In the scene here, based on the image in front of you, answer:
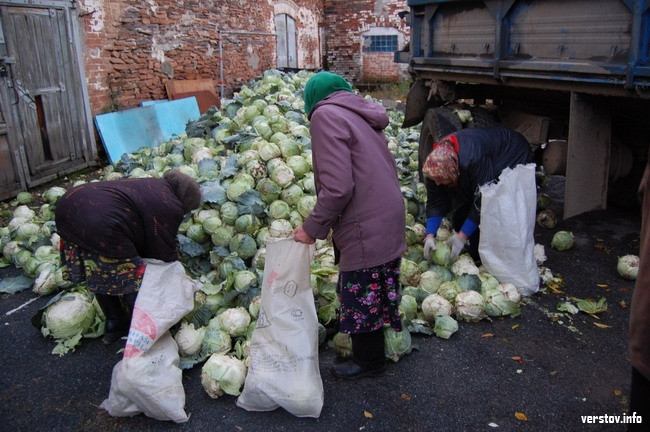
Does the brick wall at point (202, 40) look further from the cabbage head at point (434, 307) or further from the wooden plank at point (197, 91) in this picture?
the cabbage head at point (434, 307)

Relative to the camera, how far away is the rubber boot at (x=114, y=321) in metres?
3.50

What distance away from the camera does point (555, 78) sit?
378 centimetres

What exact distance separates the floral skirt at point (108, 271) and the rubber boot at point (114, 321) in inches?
7.4

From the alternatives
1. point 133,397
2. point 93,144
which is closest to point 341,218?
point 133,397

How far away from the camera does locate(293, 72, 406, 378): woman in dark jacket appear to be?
8.57ft

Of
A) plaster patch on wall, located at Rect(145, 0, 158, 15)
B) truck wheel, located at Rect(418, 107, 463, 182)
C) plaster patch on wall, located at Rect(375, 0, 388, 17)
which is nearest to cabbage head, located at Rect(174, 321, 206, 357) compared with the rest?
truck wheel, located at Rect(418, 107, 463, 182)

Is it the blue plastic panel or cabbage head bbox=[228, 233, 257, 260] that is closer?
cabbage head bbox=[228, 233, 257, 260]

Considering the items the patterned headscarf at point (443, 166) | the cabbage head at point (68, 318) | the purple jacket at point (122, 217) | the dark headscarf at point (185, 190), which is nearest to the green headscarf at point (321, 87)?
the dark headscarf at point (185, 190)

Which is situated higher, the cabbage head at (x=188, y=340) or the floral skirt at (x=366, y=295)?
the floral skirt at (x=366, y=295)

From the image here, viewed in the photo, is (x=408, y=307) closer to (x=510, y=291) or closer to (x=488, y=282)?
(x=488, y=282)

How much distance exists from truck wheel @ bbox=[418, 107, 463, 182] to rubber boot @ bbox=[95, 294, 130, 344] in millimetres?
3518

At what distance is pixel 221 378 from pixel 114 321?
1064mm

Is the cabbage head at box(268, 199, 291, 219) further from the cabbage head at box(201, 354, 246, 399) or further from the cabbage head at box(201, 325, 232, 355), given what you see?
the cabbage head at box(201, 354, 246, 399)

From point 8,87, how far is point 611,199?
7.33m
